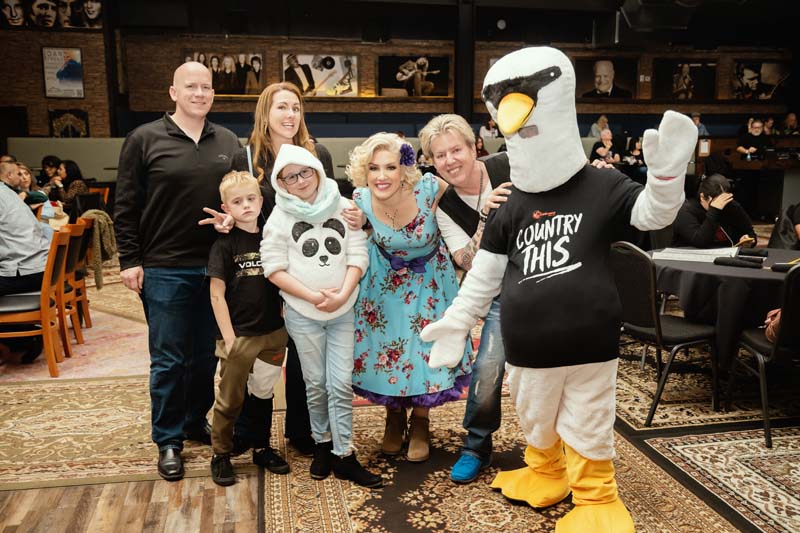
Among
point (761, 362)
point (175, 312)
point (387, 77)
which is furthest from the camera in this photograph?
point (387, 77)

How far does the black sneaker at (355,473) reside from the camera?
2639 millimetres

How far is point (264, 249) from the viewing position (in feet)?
8.41

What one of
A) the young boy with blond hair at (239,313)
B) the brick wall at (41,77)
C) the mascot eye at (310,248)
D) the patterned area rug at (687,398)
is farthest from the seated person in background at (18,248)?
the brick wall at (41,77)

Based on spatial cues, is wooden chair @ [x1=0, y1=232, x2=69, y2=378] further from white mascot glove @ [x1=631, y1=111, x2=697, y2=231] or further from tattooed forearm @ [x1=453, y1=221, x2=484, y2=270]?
white mascot glove @ [x1=631, y1=111, x2=697, y2=231]

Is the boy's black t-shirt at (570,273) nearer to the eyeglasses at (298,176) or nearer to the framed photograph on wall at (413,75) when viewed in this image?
the eyeglasses at (298,176)

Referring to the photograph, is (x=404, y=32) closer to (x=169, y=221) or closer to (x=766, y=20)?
(x=766, y=20)

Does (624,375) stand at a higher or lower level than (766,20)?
lower

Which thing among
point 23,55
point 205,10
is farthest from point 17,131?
point 205,10

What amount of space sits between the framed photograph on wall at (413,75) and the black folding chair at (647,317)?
12.0m

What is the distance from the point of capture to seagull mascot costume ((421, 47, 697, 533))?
2008 millimetres

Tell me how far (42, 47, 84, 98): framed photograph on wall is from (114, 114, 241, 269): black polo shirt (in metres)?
11.6

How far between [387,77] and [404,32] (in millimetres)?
1019

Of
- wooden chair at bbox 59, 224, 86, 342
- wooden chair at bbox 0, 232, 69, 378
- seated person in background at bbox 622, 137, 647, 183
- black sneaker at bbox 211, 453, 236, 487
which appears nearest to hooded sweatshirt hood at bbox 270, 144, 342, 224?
black sneaker at bbox 211, 453, 236, 487

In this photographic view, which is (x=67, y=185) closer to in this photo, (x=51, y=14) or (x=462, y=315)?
(x=51, y=14)
